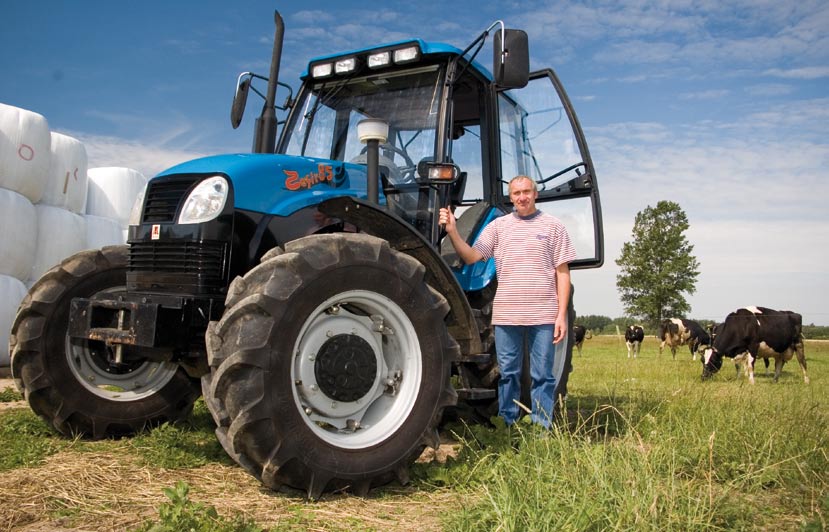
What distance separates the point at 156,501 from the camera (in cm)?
337

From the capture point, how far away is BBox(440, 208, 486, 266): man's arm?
174 inches

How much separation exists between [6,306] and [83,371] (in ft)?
21.6

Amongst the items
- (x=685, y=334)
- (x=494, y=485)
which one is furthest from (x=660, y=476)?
(x=685, y=334)

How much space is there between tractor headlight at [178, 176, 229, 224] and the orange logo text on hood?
41 centimetres

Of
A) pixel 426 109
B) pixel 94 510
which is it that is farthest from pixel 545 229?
pixel 94 510

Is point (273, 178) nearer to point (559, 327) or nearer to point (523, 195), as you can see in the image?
point (523, 195)

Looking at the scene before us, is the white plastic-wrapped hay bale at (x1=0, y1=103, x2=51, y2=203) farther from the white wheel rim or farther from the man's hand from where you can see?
the man's hand

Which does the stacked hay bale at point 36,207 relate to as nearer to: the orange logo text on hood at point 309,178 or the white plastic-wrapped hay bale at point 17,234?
the white plastic-wrapped hay bale at point 17,234

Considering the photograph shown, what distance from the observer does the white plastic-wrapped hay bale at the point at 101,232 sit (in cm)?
1267

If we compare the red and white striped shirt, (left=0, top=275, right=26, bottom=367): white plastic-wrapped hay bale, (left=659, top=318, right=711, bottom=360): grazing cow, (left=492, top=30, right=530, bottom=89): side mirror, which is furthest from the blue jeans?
(left=659, top=318, right=711, bottom=360): grazing cow

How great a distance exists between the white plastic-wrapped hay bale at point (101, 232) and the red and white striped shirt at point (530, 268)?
979 cm

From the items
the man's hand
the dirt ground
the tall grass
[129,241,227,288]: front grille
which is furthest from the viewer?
the man's hand

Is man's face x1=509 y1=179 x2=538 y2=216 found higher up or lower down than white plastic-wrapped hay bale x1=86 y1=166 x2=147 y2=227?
lower down

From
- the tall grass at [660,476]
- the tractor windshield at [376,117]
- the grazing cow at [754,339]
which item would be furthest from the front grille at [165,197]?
the grazing cow at [754,339]
